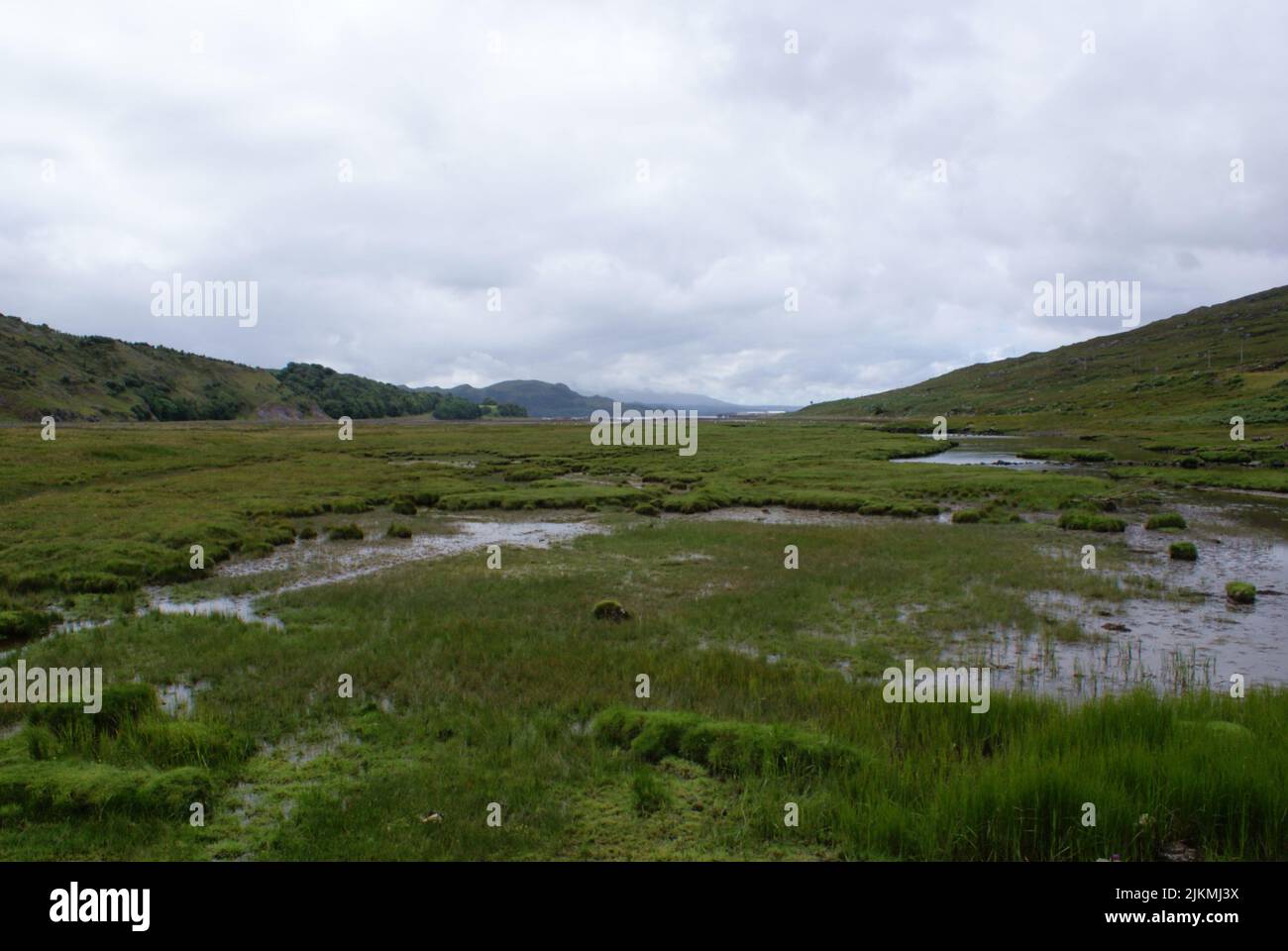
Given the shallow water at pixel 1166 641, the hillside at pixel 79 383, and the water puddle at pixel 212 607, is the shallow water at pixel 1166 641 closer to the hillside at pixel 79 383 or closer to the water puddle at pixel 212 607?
the water puddle at pixel 212 607

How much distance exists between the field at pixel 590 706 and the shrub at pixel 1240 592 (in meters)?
1.71

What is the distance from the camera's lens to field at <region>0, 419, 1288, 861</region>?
847 cm

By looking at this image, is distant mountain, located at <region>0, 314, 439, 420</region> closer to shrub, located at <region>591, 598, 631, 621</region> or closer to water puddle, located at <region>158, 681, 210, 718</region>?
water puddle, located at <region>158, 681, 210, 718</region>

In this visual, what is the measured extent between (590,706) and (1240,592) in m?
Answer: 22.6

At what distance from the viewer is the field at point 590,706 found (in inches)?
333

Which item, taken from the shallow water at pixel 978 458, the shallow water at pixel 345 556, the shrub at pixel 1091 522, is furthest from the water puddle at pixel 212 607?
the shallow water at pixel 978 458

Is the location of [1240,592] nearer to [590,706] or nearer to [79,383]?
[590,706]

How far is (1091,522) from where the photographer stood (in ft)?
119

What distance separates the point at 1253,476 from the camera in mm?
51812

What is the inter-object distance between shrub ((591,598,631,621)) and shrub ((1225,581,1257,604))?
65.9ft

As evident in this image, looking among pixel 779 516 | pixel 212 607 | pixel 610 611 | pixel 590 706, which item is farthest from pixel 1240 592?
pixel 212 607

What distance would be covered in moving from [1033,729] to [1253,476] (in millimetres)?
57627

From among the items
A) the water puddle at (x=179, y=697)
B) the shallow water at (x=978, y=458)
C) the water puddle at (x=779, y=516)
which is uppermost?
the shallow water at (x=978, y=458)

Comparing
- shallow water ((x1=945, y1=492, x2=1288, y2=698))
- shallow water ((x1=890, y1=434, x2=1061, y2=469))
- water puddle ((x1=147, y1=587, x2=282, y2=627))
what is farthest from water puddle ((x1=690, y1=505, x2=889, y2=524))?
shallow water ((x1=890, y1=434, x2=1061, y2=469))
